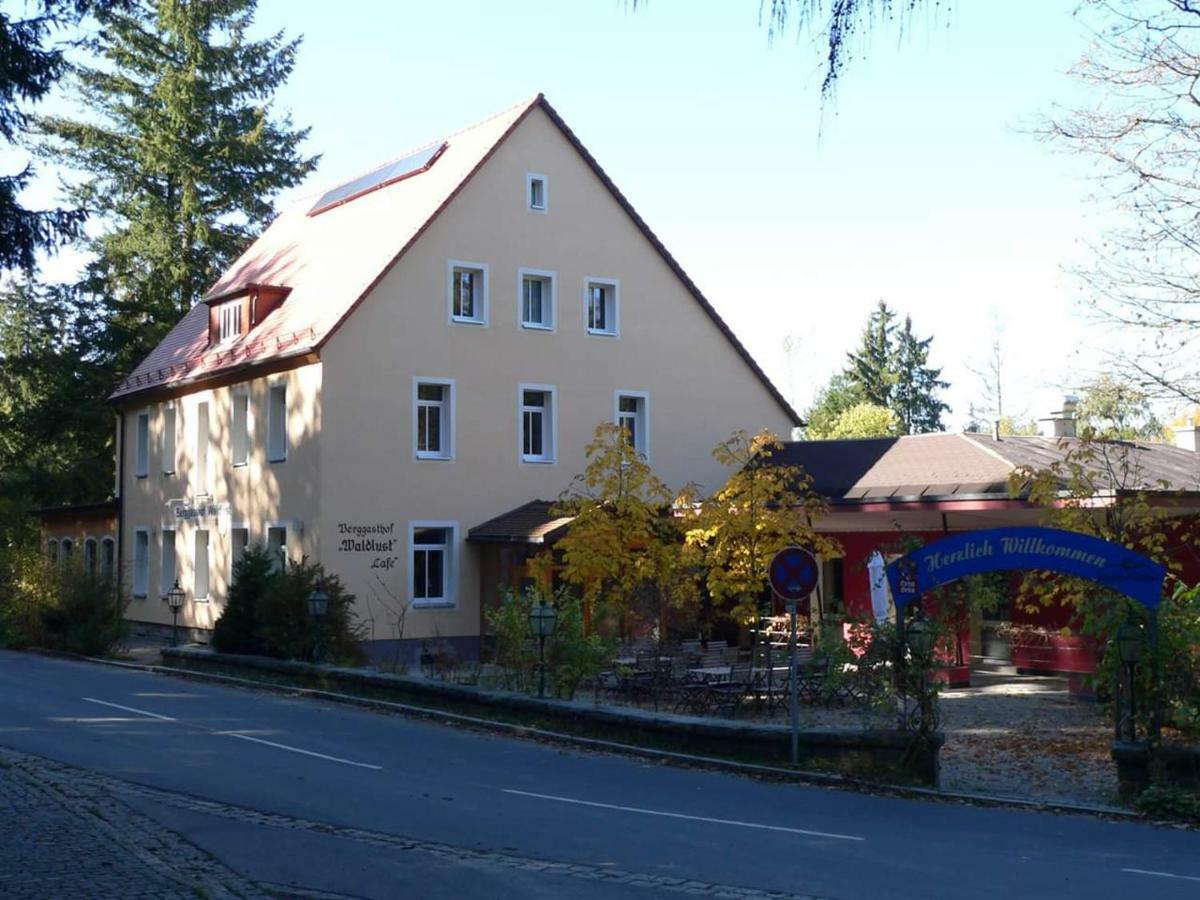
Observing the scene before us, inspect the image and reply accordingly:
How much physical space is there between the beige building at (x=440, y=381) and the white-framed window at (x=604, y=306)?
0.05 metres

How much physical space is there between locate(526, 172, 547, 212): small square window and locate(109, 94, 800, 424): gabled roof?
3.95ft

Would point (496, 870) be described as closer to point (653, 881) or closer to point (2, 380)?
point (653, 881)

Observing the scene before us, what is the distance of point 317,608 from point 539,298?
11165 millimetres

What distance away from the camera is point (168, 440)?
3656 cm

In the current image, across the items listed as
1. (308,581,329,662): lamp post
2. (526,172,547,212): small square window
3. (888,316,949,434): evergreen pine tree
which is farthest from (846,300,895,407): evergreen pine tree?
(308,581,329,662): lamp post

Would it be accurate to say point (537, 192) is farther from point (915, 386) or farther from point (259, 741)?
point (915, 386)

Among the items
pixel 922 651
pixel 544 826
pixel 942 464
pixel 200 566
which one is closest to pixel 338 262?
pixel 200 566

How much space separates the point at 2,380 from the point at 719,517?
95.9 feet

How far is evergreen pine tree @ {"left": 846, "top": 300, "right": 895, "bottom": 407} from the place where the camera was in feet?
281

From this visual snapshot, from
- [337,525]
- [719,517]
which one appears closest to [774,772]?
[719,517]

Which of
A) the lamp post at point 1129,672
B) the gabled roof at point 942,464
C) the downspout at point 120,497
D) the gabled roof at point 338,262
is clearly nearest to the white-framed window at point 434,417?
the gabled roof at point 338,262

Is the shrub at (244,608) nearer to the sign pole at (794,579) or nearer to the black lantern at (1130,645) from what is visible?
the sign pole at (794,579)

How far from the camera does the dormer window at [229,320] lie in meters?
33.9

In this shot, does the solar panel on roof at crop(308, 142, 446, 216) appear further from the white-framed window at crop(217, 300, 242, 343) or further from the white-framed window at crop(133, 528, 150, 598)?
the white-framed window at crop(133, 528, 150, 598)
